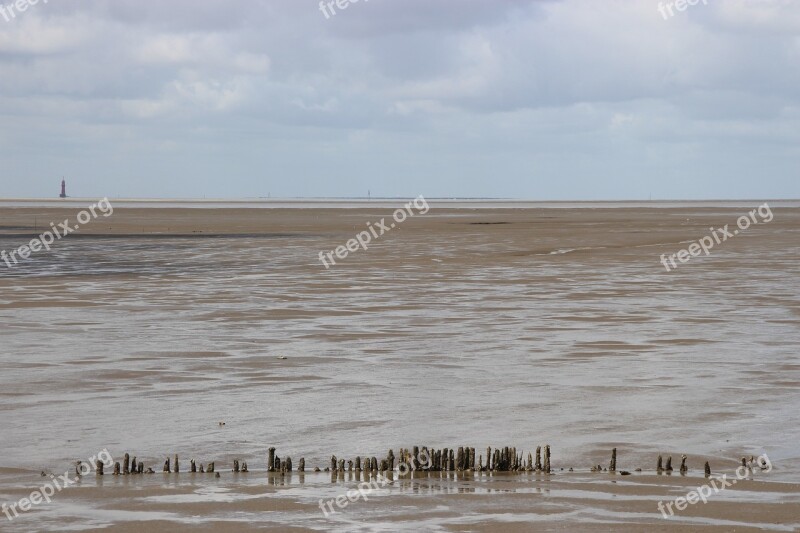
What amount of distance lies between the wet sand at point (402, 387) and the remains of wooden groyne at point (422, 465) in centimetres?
20

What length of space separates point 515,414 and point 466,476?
125 inches

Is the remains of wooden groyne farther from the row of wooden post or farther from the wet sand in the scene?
the wet sand

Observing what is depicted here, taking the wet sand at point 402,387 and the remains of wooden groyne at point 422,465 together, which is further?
the remains of wooden groyne at point 422,465

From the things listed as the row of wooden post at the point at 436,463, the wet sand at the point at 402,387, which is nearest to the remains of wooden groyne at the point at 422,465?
the row of wooden post at the point at 436,463

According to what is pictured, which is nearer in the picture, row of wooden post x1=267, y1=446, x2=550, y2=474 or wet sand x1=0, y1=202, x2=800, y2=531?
wet sand x1=0, y1=202, x2=800, y2=531

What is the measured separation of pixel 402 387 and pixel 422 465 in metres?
4.81

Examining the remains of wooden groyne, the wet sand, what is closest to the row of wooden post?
the remains of wooden groyne

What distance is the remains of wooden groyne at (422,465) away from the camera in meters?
11.0

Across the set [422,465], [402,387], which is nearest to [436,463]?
[422,465]

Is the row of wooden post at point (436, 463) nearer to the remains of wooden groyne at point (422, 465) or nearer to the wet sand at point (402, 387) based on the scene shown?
the remains of wooden groyne at point (422, 465)

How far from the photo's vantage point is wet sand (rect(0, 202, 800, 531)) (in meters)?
9.84

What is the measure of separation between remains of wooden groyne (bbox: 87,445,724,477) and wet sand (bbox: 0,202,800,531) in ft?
0.67

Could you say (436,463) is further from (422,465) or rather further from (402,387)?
(402,387)

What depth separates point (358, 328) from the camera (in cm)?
2227
